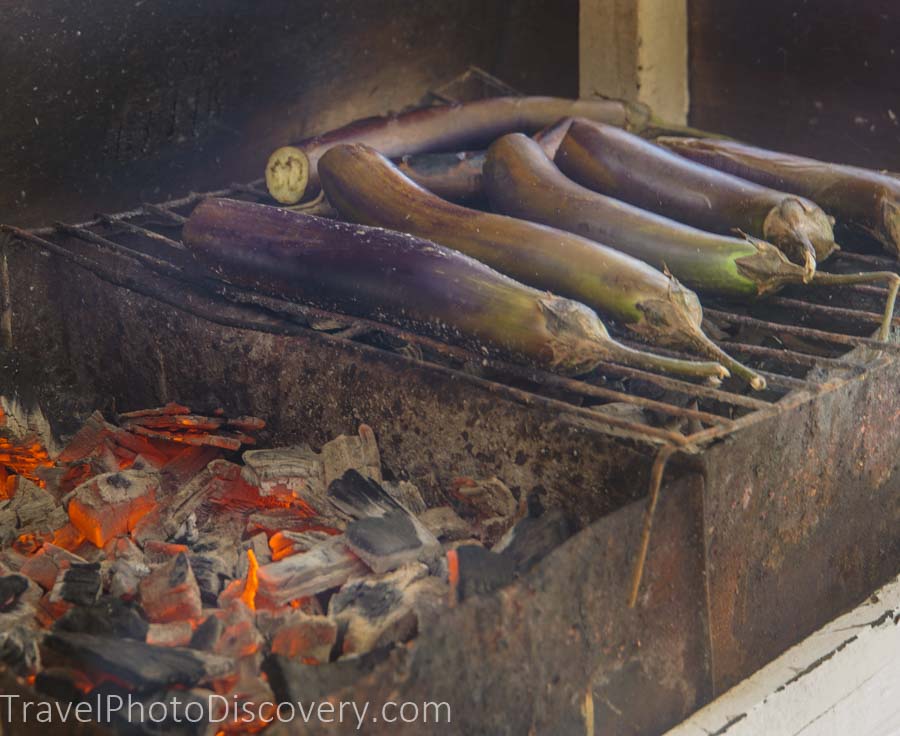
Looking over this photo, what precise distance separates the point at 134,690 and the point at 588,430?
95 cm

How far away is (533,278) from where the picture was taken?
278 centimetres

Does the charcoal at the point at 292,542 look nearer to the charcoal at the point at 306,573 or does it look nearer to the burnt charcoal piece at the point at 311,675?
the charcoal at the point at 306,573

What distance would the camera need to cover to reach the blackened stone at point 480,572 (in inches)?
85.9

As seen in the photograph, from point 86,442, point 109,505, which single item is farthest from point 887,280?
point 86,442

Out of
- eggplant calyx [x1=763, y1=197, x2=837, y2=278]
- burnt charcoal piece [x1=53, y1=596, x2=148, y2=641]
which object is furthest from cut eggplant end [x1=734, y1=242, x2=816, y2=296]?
burnt charcoal piece [x1=53, y1=596, x2=148, y2=641]

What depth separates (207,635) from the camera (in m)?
2.17

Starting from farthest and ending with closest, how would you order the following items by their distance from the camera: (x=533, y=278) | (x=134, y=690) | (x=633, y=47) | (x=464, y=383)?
(x=633, y=47) → (x=533, y=278) → (x=464, y=383) → (x=134, y=690)

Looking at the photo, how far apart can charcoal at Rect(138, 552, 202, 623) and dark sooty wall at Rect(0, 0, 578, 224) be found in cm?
175

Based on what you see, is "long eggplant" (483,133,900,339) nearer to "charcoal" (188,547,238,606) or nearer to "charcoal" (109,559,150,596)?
"charcoal" (188,547,238,606)

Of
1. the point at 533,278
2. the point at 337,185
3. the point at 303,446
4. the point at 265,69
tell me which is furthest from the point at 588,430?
the point at 265,69

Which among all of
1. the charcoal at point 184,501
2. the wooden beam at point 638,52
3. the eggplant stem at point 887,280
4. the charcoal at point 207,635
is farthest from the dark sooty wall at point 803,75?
the charcoal at point 207,635

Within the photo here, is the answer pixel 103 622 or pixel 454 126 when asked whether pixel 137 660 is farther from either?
pixel 454 126

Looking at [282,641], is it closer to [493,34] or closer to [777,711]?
[777,711]

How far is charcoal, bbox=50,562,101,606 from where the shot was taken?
7.77ft
